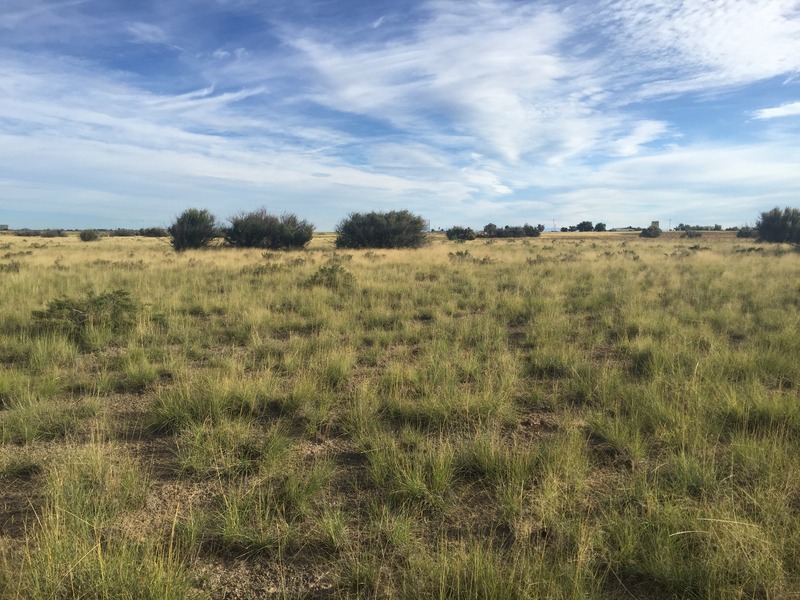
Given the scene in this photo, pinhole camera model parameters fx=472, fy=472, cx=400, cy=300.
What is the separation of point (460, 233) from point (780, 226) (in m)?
29.4

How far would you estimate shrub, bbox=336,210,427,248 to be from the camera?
32500mm

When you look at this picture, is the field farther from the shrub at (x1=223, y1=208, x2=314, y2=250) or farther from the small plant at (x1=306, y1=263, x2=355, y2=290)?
the shrub at (x1=223, y1=208, x2=314, y2=250)

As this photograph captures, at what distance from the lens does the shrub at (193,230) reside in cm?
2983

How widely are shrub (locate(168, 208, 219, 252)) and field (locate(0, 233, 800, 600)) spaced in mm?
22331

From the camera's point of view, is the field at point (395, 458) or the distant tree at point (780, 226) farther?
the distant tree at point (780, 226)

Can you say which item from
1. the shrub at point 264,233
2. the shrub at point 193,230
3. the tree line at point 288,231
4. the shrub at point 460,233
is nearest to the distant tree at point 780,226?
the tree line at point 288,231

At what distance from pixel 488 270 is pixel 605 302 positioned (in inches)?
271

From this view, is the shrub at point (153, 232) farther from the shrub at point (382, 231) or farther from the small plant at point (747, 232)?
the small plant at point (747, 232)

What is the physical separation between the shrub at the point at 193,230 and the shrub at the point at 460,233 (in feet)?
95.4

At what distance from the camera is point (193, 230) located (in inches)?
1174

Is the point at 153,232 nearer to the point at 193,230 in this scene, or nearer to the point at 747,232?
the point at 193,230

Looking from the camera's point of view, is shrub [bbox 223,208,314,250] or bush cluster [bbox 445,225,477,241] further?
bush cluster [bbox 445,225,477,241]

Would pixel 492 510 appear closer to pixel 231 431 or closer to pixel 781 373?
pixel 231 431

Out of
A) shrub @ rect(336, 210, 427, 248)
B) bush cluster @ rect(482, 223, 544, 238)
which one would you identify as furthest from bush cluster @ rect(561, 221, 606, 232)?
shrub @ rect(336, 210, 427, 248)
